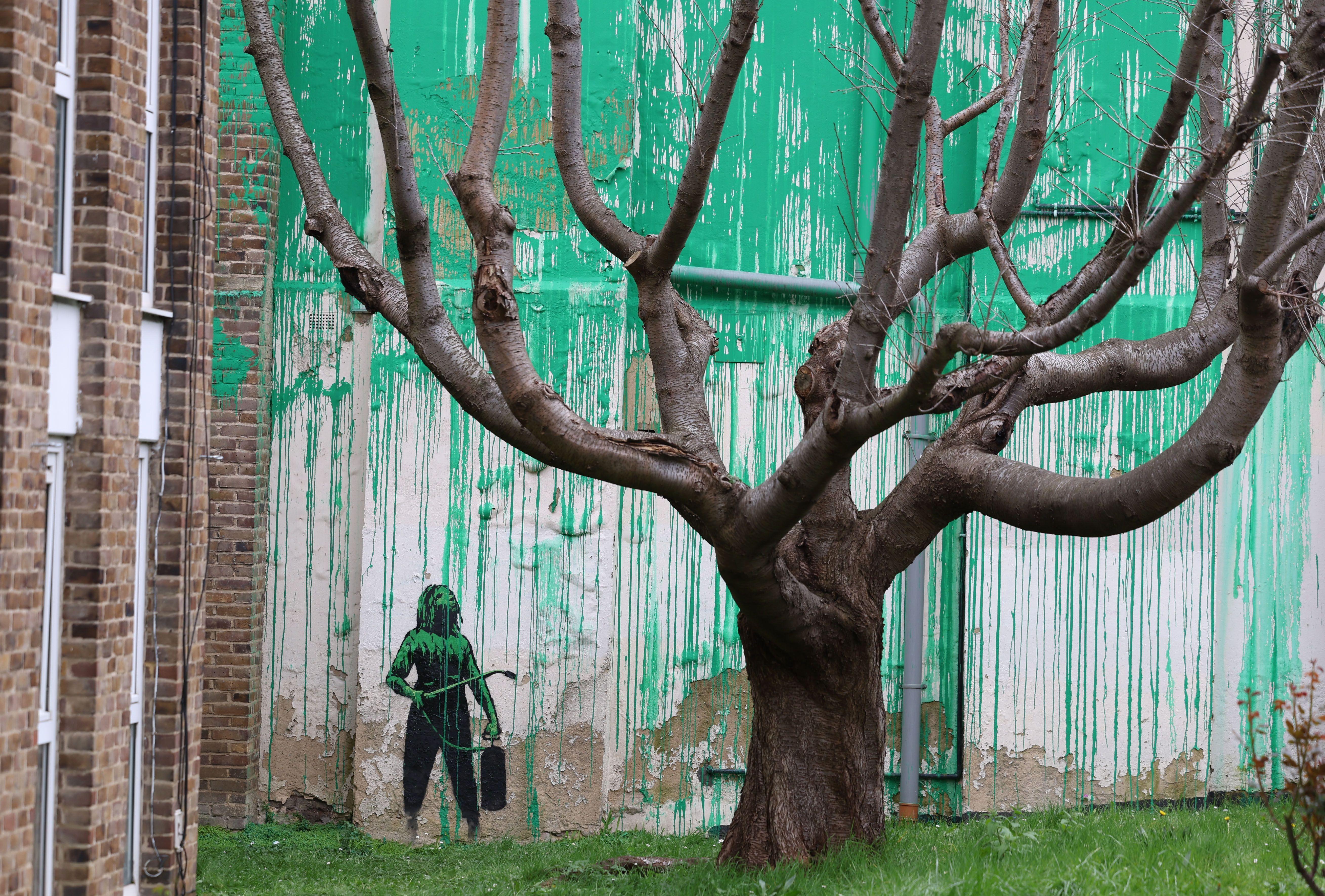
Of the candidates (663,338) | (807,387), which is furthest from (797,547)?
(663,338)

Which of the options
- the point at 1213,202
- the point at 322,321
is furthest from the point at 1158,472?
the point at 322,321

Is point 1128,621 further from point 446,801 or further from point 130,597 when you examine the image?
point 130,597

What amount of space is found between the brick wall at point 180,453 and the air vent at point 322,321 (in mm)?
2065

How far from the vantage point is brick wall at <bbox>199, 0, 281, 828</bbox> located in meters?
8.20

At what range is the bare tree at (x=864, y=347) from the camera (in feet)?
14.3

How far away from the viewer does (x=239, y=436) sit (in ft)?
27.3

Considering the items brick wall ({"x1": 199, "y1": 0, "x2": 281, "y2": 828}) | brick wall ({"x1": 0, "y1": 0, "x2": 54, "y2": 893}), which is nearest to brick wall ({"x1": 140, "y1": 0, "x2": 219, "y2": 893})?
brick wall ({"x1": 0, "y1": 0, "x2": 54, "y2": 893})

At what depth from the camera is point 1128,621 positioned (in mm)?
8523

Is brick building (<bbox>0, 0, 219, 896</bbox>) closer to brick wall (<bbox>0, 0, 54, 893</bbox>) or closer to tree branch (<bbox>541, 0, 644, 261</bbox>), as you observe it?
brick wall (<bbox>0, 0, 54, 893</bbox>)

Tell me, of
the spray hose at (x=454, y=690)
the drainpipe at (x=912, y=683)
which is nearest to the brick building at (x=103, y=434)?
the spray hose at (x=454, y=690)

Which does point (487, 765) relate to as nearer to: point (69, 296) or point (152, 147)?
point (69, 296)

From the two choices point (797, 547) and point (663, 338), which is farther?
point (797, 547)

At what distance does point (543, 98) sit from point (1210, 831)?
242 inches

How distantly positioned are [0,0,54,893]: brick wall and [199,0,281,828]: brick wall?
9.84 ft
